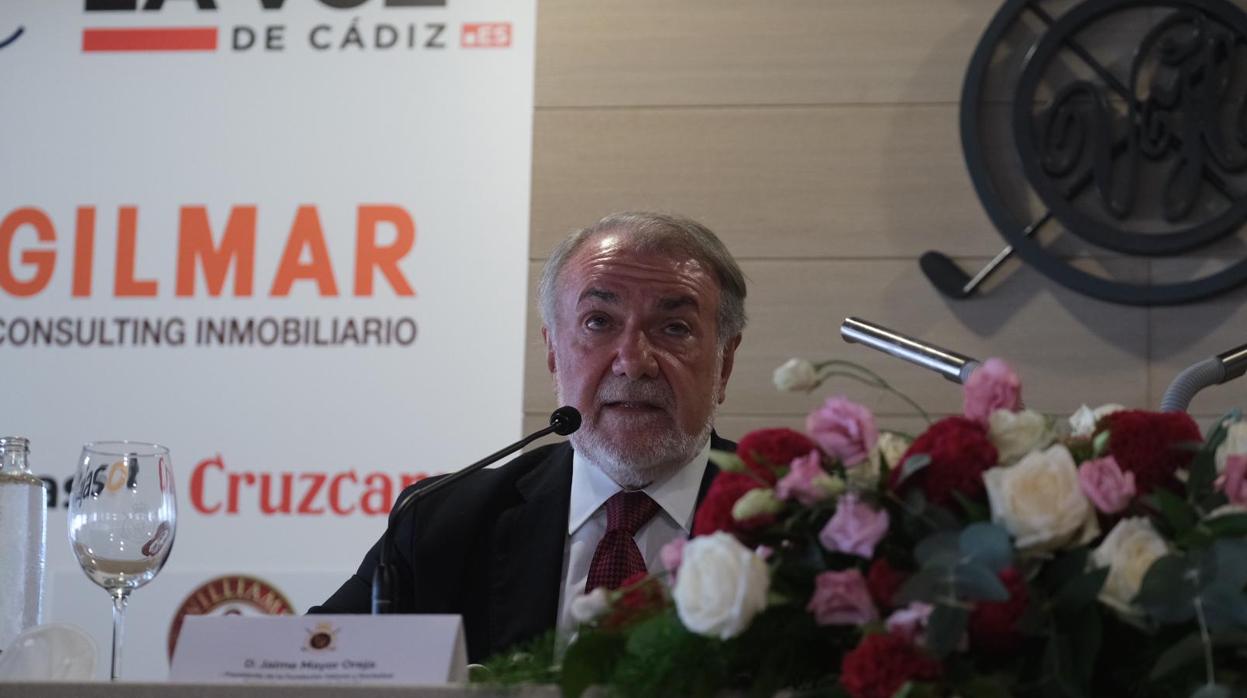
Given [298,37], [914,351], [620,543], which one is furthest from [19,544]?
[298,37]

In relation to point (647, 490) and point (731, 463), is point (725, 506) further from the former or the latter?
point (647, 490)

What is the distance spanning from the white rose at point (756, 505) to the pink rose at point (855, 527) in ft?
0.12

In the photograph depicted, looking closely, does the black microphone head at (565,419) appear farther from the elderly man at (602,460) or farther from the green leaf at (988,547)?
the green leaf at (988,547)

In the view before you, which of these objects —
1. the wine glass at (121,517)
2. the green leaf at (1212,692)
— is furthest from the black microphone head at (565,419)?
the green leaf at (1212,692)

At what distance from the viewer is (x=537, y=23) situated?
12.0ft

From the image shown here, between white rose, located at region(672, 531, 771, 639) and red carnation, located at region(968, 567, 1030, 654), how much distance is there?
127 millimetres

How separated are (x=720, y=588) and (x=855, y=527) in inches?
3.8

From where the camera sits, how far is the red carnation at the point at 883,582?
→ 0.96 m

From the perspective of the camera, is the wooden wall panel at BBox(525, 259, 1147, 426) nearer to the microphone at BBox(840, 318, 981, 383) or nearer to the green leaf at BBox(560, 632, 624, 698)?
the microphone at BBox(840, 318, 981, 383)

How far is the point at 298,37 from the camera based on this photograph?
12.4 ft

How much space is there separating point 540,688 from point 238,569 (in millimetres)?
2668

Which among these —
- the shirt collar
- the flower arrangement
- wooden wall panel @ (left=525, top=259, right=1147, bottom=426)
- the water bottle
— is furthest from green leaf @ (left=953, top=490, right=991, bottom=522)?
wooden wall panel @ (left=525, top=259, right=1147, bottom=426)

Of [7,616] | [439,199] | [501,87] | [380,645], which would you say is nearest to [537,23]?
[501,87]

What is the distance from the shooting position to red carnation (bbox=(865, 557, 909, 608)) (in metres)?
0.96
